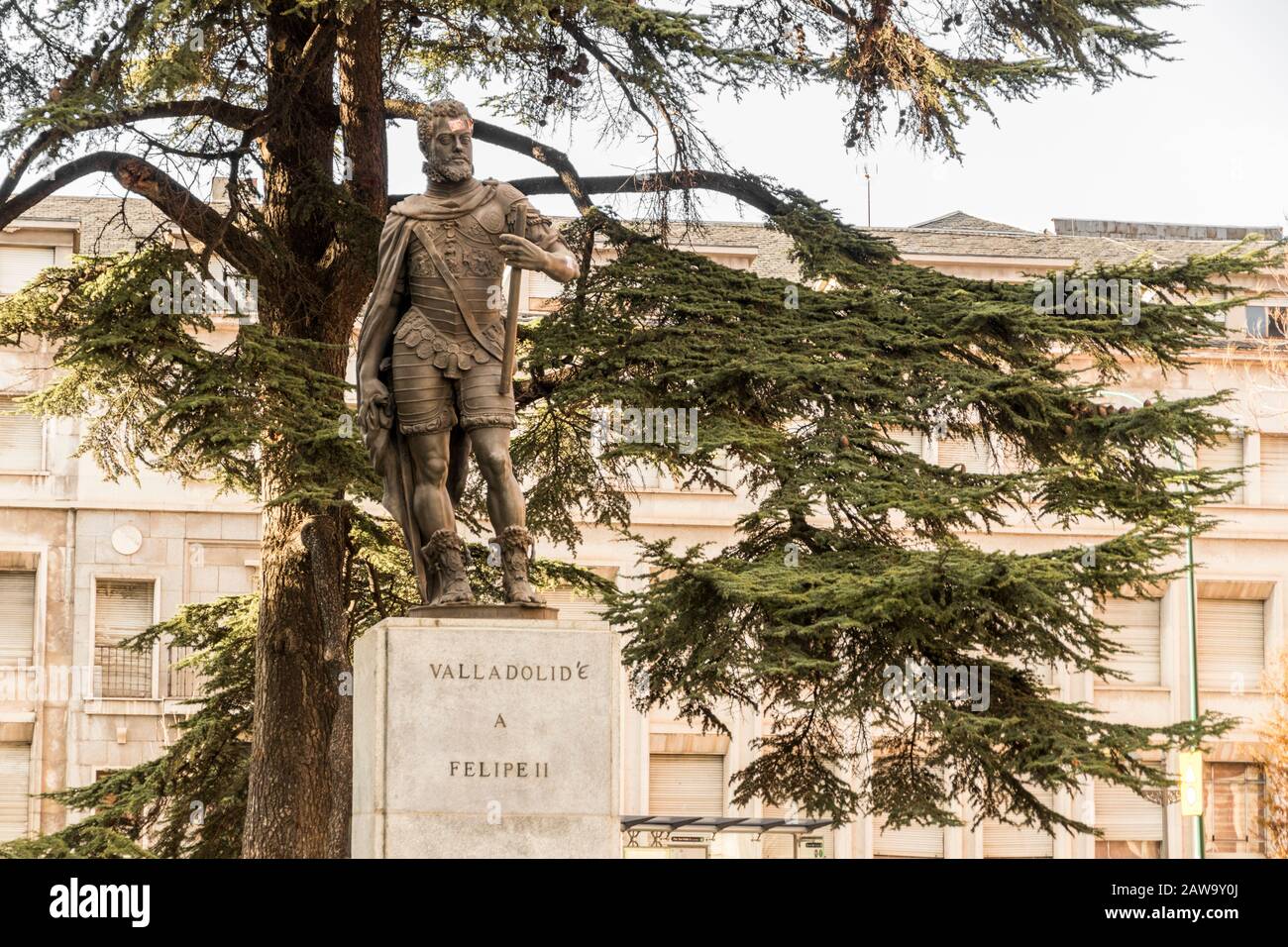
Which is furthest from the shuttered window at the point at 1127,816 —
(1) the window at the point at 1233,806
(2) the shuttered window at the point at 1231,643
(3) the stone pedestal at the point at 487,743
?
(3) the stone pedestal at the point at 487,743

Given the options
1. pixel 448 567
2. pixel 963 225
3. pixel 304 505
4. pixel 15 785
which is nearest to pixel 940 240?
pixel 963 225

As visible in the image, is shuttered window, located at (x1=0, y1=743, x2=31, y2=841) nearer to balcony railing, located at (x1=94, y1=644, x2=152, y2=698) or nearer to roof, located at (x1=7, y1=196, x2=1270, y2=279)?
balcony railing, located at (x1=94, y1=644, x2=152, y2=698)

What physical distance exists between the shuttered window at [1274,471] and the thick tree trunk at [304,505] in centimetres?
2416

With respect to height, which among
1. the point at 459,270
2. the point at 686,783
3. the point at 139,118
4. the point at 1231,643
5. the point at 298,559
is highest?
the point at 139,118

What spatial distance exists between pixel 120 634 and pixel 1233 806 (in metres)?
20.0

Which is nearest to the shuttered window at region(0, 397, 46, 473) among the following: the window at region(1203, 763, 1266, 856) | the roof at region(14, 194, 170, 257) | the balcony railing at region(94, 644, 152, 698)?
the roof at region(14, 194, 170, 257)

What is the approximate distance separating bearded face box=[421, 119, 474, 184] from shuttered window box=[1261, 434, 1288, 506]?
29915mm

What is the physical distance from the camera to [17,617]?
35781 mm

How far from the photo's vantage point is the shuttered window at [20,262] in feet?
117

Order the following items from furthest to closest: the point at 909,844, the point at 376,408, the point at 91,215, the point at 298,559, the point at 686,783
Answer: the point at 909,844, the point at 686,783, the point at 91,215, the point at 298,559, the point at 376,408

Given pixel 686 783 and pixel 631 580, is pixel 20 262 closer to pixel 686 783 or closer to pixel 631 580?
pixel 631 580

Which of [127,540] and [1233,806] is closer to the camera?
[127,540]

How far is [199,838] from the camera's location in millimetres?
20438
